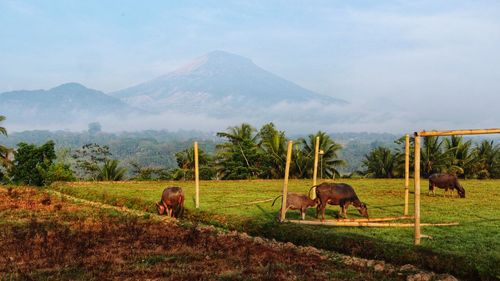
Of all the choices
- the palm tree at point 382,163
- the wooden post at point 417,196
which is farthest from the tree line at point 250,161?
the wooden post at point 417,196

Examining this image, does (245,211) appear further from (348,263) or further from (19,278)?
(19,278)

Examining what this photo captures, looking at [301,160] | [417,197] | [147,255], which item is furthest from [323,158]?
[147,255]

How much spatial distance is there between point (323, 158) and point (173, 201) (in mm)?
20507

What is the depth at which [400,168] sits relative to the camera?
33.8 m

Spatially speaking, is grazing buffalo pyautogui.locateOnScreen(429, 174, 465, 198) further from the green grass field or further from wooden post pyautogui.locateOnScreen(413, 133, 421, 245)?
wooden post pyautogui.locateOnScreen(413, 133, 421, 245)

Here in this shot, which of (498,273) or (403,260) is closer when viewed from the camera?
(498,273)

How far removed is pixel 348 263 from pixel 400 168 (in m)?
25.9

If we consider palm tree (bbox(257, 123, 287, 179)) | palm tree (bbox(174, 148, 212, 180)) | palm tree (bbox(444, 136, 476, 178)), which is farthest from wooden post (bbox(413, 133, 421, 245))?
palm tree (bbox(444, 136, 476, 178))

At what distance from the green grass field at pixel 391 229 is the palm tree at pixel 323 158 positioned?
465 inches

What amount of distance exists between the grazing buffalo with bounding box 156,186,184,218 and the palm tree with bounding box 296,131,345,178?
717 inches

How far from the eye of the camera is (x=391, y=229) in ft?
38.8

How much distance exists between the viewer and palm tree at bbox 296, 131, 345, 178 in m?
33.2

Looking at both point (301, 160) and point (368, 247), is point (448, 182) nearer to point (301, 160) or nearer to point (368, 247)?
point (368, 247)

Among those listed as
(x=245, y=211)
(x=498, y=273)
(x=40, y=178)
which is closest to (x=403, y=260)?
(x=498, y=273)
